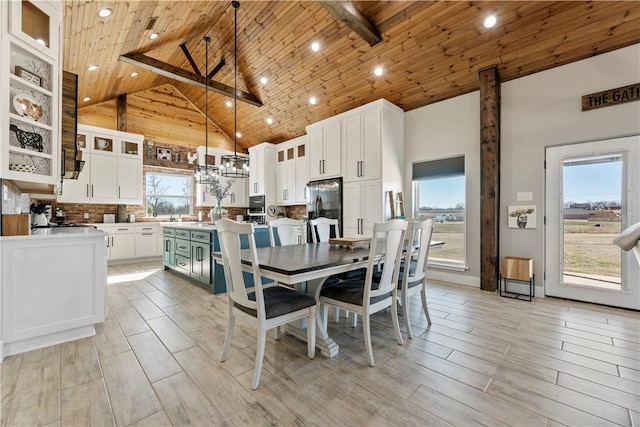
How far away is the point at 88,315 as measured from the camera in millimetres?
2480

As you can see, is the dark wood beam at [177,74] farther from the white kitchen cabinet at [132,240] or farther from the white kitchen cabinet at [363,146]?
the white kitchen cabinet at [132,240]

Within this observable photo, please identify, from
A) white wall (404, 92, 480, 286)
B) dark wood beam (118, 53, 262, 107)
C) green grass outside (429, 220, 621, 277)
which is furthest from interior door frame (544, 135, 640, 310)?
dark wood beam (118, 53, 262, 107)

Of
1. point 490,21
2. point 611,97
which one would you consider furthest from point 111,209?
point 611,97

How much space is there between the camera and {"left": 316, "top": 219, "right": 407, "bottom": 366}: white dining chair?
2.01m

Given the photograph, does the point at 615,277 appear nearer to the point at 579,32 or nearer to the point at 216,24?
the point at 579,32

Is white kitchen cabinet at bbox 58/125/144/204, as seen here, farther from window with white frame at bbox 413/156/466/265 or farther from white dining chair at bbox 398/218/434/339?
white dining chair at bbox 398/218/434/339

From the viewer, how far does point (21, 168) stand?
2324 mm

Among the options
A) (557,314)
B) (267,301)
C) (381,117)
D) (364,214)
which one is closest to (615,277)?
(557,314)

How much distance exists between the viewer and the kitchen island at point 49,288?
2.12 metres

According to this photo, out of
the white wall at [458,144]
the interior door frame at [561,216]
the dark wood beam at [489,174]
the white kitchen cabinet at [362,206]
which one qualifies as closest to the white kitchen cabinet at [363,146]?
the white kitchen cabinet at [362,206]

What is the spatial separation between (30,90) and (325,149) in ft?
13.2

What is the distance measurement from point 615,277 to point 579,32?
9.36 feet

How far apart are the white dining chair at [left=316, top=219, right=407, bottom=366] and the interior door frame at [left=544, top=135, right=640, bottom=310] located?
2780 mm

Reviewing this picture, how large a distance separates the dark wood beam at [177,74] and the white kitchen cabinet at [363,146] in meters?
2.32
